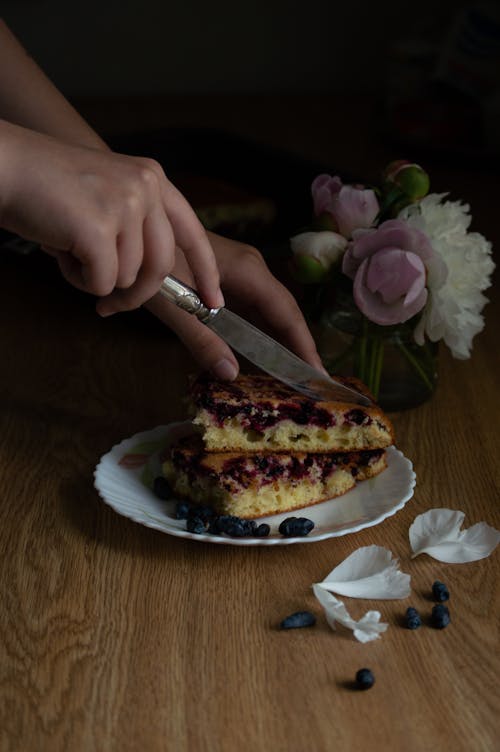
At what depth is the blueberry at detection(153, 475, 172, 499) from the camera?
1168 millimetres

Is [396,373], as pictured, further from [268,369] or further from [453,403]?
[268,369]

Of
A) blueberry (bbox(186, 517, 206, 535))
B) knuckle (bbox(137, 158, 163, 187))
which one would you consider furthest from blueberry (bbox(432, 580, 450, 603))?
knuckle (bbox(137, 158, 163, 187))

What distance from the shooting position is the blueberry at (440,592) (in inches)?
40.4

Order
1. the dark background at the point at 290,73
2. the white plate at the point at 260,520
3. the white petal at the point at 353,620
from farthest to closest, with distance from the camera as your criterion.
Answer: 1. the dark background at the point at 290,73
2. the white plate at the point at 260,520
3. the white petal at the point at 353,620

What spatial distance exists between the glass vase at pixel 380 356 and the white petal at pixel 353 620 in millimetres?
458

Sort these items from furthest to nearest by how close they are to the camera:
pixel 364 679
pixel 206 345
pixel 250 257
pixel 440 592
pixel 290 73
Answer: pixel 290 73
pixel 250 257
pixel 206 345
pixel 440 592
pixel 364 679

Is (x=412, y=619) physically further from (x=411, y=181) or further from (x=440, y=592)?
(x=411, y=181)

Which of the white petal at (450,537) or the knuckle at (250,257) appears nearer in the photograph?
the white petal at (450,537)

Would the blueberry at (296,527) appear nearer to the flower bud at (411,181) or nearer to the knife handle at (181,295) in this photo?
the knife handle at (181,295)

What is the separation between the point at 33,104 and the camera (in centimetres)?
144

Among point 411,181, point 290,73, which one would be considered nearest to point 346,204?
point 411,181

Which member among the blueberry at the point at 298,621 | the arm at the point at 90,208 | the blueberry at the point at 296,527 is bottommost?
the blueberry at the point at 296,527

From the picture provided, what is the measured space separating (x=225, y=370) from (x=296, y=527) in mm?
232

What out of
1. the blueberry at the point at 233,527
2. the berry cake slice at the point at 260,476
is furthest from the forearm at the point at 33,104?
the blueberry at the point at 233,527
